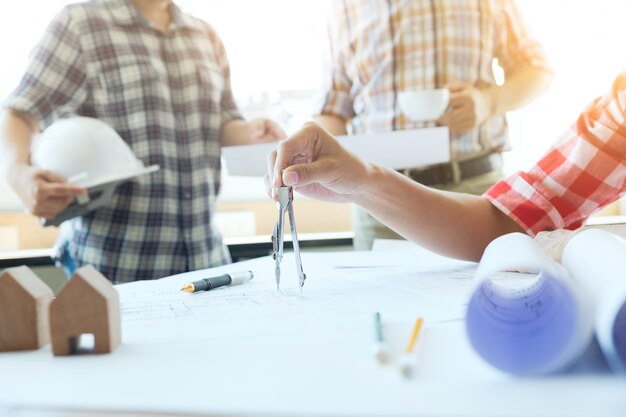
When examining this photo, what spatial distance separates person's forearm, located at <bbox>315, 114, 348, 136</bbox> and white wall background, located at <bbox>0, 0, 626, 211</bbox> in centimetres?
69

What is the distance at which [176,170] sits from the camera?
156cm

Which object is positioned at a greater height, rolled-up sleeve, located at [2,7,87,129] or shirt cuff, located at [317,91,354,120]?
rolled-up sleeve, located at [2,7,87,129]

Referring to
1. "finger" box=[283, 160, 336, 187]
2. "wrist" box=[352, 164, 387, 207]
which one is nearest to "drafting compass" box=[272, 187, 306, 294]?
"finger" box=[283, 160, 336, 187]

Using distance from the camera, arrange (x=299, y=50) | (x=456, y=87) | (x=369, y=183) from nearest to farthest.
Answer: (x=369, y=183) < (x=456, y=87) < (x=299, y=50)

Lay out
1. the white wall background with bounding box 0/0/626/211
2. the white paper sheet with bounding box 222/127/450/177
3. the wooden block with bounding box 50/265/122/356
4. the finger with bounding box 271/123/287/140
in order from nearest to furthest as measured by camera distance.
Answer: the wooden block with bounding box 50/265/122/356
the white paper sheet with bounding box 222/127/450/177
the finger with bounding box 271/123/287/140
the white wall background with bounding box 0/0/626/211

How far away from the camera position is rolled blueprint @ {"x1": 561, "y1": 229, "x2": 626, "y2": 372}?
0.43 meters

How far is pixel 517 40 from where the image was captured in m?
1.61

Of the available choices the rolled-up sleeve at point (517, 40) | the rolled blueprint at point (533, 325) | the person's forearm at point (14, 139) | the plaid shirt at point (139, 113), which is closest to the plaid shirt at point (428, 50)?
the rolled-up sleeve at point (517, 40)

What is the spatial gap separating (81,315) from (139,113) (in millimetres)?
1035

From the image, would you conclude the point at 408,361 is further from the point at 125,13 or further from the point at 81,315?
the point at 125,13

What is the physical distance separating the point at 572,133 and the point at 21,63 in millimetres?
2173

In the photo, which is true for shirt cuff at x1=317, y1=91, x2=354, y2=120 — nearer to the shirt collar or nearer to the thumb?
the shirt collar

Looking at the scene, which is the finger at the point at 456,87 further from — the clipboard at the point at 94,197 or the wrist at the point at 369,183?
the clipboard at the point at 94,197

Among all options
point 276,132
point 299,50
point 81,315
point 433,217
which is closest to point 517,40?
point 276,132
